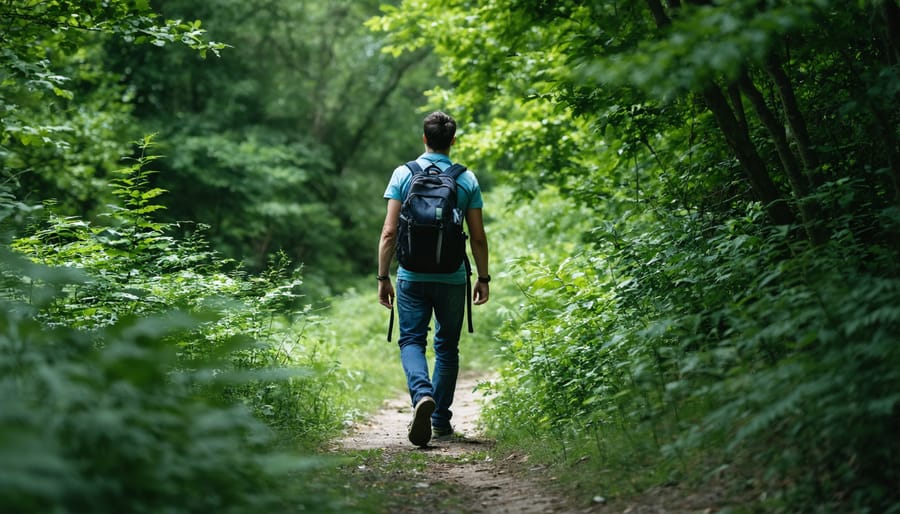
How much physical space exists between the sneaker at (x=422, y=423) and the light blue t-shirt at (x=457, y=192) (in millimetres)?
891

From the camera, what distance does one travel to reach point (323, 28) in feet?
75.0

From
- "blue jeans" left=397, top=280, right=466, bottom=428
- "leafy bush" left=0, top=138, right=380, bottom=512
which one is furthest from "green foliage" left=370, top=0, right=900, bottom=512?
"leafy bush" left=0, top=138, right=380, bottom=512

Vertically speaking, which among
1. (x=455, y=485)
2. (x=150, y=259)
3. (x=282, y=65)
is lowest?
(x=455, y=485)

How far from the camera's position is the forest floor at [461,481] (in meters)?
3.43

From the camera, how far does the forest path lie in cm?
358

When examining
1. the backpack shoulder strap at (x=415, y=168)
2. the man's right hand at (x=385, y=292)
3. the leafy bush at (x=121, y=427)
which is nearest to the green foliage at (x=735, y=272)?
the man's right hand at (x=385, y=292)

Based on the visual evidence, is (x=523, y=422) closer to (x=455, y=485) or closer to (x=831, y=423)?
(x=455, y=485)

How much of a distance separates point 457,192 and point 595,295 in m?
1.40

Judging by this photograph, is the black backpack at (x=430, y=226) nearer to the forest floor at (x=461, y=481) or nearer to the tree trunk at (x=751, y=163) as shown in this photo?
the forest floor at (x=461, y=481)

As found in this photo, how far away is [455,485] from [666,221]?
2.51m

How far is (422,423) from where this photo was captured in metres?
5.16

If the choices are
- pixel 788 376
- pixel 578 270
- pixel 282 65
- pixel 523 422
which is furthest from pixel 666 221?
pixel 282 65

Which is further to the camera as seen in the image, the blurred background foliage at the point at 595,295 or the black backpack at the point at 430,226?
the black backpack at the point at 430,226

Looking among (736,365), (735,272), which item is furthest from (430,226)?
(736,365)
